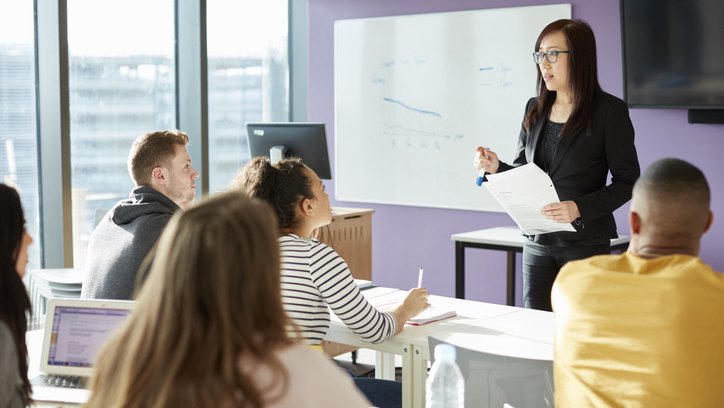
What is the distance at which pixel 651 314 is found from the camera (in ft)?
5.68

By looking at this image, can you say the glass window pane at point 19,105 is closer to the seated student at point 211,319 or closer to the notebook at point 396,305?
the notebook at point 396,305

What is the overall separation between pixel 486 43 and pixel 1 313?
413 cm

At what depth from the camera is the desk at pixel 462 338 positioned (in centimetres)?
258

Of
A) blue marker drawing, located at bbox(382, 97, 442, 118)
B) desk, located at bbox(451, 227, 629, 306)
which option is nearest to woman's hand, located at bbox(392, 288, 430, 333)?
desk, located at bbox(451, 227, 629, 306)

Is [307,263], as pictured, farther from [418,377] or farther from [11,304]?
[11,304]

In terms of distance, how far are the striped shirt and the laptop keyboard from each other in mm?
598

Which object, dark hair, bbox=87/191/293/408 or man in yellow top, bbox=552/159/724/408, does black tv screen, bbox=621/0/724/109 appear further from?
dark hair, bbox=87/191/293/408

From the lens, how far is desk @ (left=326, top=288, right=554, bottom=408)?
2576mm

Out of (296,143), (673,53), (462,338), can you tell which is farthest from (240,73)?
(462,338)

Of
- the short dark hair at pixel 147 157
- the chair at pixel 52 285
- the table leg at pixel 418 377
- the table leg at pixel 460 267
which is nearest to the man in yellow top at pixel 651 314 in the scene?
the table leg at pixel 418 377

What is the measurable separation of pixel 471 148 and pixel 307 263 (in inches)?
124

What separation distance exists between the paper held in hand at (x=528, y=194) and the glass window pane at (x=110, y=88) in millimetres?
2826

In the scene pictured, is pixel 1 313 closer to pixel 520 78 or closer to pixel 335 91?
pixel 520 78

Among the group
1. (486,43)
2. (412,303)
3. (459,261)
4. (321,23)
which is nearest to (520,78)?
(486,43)
